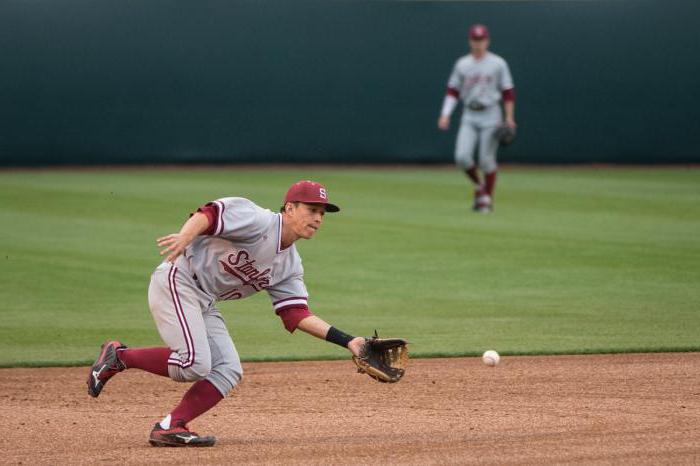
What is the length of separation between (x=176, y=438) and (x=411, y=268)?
600cm

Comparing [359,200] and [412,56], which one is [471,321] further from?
[412,56]

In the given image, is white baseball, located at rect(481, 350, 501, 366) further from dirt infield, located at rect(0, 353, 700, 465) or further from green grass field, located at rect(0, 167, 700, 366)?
green grass field, located at rect(0, 167, 700, 366)

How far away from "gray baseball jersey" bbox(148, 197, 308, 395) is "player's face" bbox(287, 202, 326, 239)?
0.09 meters

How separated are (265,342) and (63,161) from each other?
13795 millimetres

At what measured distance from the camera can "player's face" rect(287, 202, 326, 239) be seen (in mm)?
5523

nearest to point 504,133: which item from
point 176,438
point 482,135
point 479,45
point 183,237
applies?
point 482,135

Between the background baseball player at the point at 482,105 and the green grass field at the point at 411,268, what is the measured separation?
1.64ft

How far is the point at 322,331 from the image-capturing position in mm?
5727

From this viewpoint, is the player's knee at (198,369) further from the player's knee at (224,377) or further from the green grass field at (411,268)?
the green grass field at (411,268)

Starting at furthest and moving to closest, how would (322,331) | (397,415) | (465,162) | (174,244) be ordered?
(465,162), (397,415), (322,331), (174,244)

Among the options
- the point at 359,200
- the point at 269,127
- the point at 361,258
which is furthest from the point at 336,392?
the point at 269,127

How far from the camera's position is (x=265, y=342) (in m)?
8.59

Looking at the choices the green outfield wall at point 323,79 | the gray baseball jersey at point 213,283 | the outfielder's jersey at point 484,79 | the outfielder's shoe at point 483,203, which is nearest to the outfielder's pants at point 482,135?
the outfielder's jersey at point 484,79

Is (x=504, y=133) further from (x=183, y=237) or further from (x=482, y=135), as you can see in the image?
(x=183, y=237)
